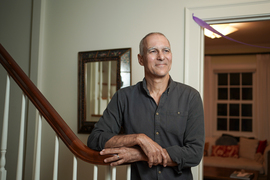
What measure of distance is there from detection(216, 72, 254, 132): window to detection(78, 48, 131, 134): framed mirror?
190 inches

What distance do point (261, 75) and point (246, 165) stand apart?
244 centimetres

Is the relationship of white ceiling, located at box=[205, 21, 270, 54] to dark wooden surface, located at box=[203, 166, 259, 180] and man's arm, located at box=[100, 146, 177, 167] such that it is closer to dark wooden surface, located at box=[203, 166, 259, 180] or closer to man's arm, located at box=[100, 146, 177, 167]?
dark wooden surface, located at box=[203, 166, 259, 180]

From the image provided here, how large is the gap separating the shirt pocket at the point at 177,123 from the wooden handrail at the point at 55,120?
447 millimetres

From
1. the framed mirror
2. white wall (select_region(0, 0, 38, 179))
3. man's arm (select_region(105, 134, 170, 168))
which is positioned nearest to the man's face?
man's arm (select_region(105, 134, 170, 168))

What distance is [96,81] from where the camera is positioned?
2689 millimetres

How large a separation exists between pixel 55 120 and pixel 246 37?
534cm

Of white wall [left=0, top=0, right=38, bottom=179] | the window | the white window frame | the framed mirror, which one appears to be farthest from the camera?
the window

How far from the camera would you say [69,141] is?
130 cm

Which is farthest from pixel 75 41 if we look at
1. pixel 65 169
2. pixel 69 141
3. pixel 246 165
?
pixel 246 165

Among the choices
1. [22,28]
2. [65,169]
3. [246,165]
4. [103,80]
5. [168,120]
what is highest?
[22,28]

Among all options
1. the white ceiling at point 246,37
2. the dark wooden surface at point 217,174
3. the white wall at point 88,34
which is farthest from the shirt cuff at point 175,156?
the white ceiling at point 246,37

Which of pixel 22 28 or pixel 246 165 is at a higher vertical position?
pixel 22 28

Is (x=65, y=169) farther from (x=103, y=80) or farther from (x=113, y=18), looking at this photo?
(x=113, y=18)

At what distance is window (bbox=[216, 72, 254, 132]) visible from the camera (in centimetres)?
639
